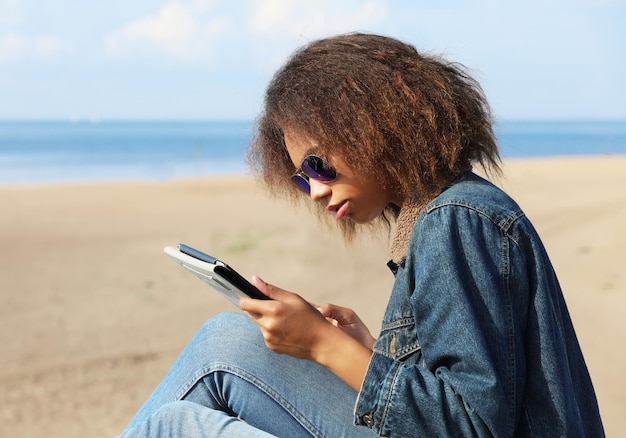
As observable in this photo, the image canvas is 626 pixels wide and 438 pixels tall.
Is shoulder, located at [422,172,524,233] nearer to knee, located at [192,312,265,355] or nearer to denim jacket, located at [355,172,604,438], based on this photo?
denim jacket, located at [355,172,604,438]

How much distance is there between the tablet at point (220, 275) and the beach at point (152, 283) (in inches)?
30.4

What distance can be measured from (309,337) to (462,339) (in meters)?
0.39

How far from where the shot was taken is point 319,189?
6.94 ft

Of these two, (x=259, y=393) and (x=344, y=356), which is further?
(x=259, y=393)

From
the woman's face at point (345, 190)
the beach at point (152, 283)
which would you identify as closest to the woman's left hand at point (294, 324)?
the woman's face at point (345, 190)

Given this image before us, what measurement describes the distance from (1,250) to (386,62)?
8.15 m

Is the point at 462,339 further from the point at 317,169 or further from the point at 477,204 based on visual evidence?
the point at 317,169

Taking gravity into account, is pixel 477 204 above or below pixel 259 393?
above

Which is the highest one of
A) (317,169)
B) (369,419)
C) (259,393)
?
(317,169)

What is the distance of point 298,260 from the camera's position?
8.38 m

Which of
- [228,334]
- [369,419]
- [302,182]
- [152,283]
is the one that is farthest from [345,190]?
[152,283]

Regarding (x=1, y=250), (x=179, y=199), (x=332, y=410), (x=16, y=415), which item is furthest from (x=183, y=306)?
(x=179, y=199)

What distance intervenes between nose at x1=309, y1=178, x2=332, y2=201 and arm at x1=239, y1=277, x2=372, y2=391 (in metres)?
0.33

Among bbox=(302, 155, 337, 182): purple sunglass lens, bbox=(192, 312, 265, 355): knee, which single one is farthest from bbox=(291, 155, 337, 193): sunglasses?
bbox=(192, 312, 265, 355): knee
